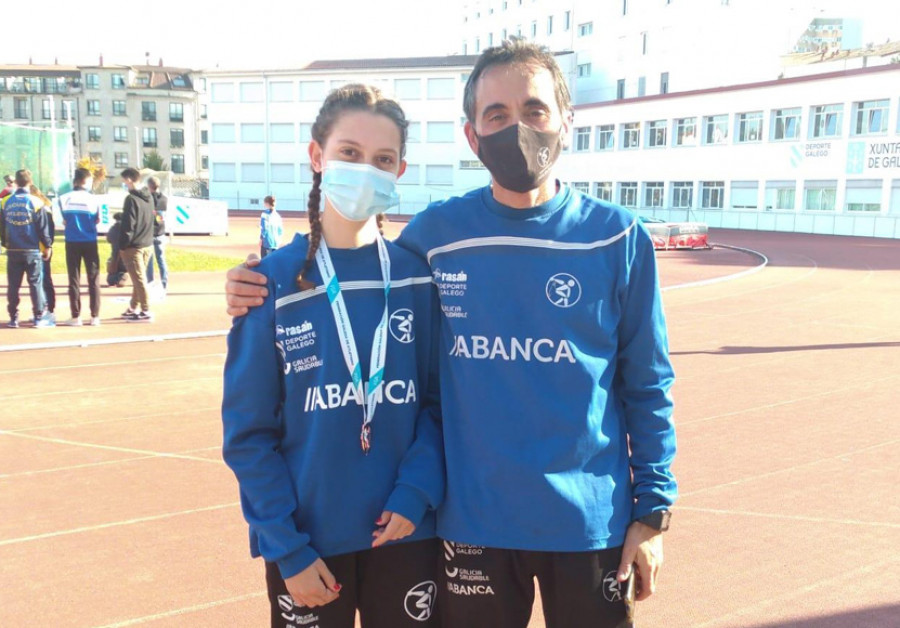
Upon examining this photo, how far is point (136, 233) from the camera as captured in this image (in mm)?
12508

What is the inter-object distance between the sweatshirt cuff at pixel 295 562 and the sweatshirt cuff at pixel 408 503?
0.25 m

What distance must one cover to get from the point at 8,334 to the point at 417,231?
1071cm

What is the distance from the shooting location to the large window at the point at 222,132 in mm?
76125

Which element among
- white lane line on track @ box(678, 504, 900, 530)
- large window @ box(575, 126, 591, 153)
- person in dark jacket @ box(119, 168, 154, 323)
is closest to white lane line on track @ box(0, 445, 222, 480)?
white lane line on track @ box(678, 504, 900, 530)

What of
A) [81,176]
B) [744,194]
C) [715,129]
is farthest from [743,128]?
[81,176]

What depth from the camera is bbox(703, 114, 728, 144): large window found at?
5034 cm

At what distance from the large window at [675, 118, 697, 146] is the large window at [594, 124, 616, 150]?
590cm

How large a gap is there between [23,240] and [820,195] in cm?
4296

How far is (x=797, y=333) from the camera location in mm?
12781

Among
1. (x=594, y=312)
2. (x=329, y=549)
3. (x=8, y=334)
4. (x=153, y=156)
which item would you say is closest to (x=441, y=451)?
(x=329, y=549)

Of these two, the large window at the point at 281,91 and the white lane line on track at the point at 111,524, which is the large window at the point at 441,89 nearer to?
the large window at the point at 281,91

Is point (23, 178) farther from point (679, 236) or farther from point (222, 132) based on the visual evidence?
point (222, 132)

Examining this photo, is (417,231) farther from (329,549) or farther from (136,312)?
(136,312)

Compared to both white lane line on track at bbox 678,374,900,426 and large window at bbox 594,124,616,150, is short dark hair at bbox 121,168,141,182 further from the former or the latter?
large window at bbox 594,124,616,150
